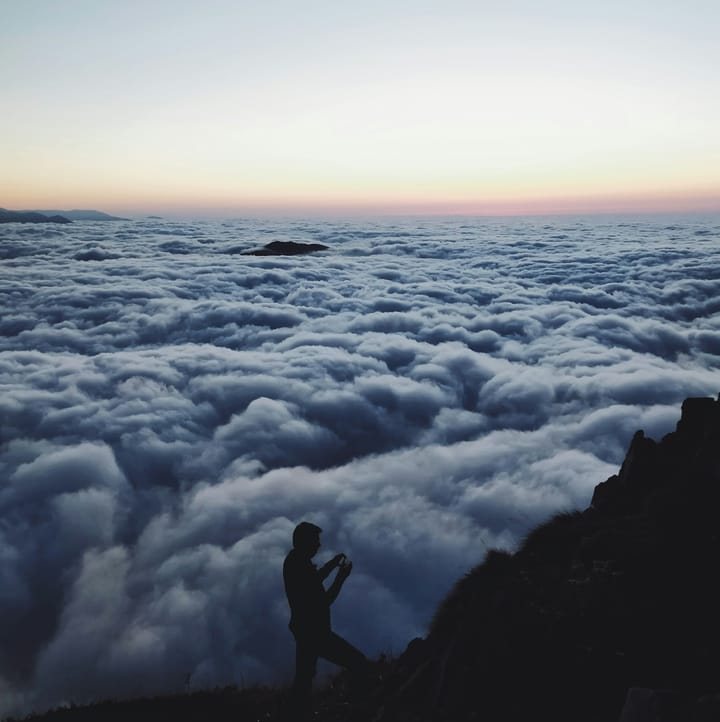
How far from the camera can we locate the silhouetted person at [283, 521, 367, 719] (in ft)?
22.1

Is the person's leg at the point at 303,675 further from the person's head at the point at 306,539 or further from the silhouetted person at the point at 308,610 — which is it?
the person's head at the point at 306,539

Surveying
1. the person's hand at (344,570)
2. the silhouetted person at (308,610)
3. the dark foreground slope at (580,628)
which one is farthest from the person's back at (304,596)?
the dark foreground slope at (580,628)

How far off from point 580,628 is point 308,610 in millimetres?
3589

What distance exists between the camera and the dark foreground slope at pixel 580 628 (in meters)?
5.39

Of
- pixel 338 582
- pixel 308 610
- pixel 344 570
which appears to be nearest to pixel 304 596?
pixel 308 610

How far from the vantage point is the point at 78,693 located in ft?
116

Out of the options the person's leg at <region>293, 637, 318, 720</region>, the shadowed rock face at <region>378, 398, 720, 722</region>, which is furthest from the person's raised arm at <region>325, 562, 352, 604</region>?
the shadowed rock face at <region>378, 398, 720, 722</region>

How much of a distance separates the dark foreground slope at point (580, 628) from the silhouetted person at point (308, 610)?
988mm

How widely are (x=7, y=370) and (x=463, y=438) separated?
254ft

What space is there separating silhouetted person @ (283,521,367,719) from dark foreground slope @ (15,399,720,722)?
0.99m

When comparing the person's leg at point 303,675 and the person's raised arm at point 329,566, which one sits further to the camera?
the person's raised arm at point 329,566

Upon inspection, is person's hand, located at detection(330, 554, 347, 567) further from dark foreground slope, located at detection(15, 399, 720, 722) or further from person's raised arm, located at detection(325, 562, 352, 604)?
dark foreground slope, located at detection(15, 399, 720, 722)

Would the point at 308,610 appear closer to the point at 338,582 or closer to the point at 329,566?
the point at 338,582

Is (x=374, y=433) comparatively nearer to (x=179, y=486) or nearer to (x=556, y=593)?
(x=179, y=486)
